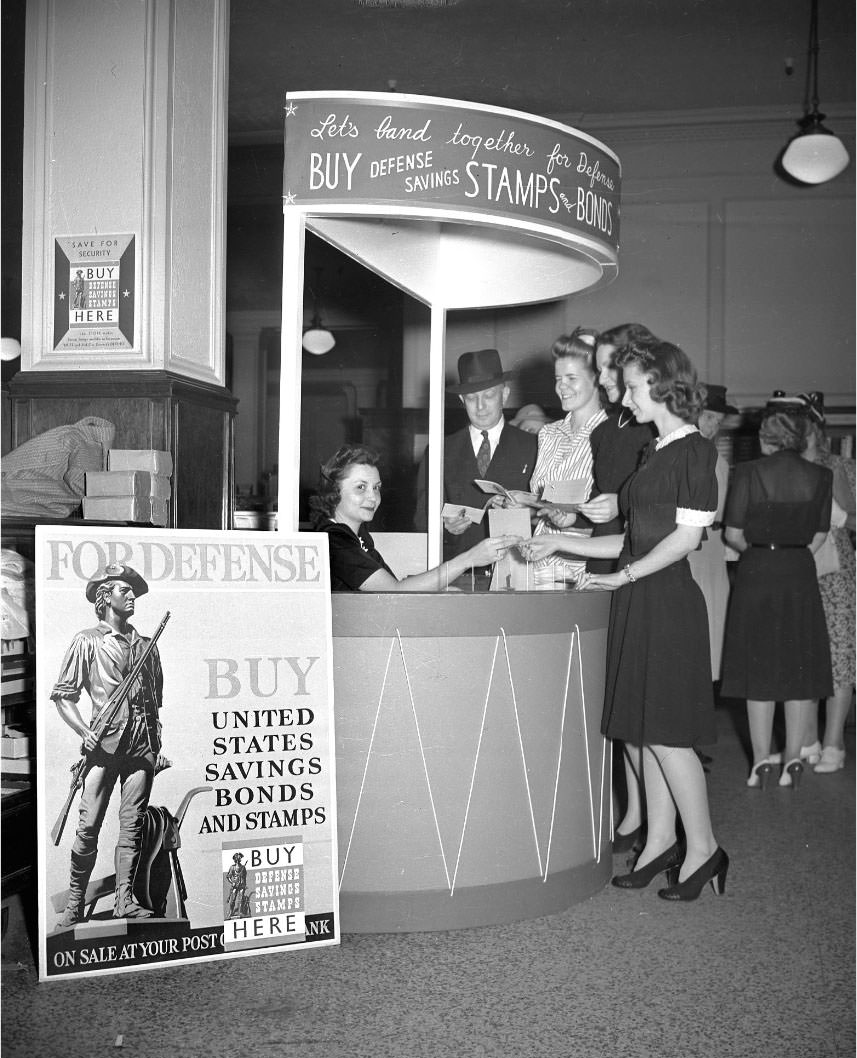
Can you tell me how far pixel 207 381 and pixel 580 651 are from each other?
1906mm

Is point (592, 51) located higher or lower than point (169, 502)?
higher

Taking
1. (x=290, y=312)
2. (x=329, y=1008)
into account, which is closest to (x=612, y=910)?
(x=329, y=1008)

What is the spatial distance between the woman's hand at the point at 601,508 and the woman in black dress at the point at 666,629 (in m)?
0.35

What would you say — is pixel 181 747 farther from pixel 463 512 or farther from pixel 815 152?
pixel 815 152

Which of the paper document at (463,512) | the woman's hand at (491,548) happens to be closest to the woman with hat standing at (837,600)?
the paper document at (463,512)

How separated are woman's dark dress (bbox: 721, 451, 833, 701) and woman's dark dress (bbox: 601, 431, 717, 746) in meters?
1.52

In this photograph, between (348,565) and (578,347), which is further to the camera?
(578,347)

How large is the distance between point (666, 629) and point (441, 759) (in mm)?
764

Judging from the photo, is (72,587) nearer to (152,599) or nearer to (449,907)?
(152,599)

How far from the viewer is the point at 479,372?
4.27m

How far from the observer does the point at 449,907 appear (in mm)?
2740

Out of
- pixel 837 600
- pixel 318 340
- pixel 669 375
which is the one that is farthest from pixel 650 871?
pixel 318 340

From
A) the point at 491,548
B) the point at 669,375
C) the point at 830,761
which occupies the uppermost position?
the point at 669,375

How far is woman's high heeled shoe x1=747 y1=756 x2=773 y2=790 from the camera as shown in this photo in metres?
4.52
